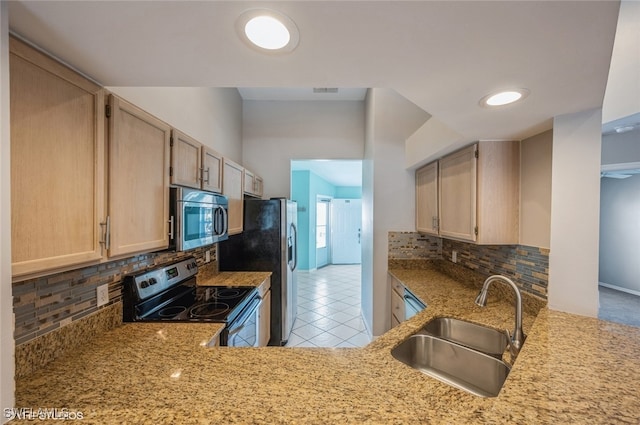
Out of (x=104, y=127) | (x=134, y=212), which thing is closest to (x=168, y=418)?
(x=134, y=212)

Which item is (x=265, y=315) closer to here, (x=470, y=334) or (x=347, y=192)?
(x=470, y=334)

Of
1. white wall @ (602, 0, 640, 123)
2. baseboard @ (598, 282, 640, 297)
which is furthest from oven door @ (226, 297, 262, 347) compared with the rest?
baseboard @ (598, 282, 640, 297)

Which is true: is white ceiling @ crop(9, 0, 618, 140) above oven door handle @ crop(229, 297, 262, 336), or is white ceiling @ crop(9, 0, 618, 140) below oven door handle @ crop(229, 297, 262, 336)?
above

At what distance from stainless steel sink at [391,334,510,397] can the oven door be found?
0.99m

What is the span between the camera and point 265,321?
2506mm

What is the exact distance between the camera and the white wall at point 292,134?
143 inches

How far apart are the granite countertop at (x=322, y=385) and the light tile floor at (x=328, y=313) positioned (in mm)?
1999

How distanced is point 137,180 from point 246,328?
1246 mm

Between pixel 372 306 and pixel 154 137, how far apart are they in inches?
107

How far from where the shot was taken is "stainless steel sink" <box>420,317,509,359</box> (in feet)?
4.82

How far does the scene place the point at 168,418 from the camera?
720 mm

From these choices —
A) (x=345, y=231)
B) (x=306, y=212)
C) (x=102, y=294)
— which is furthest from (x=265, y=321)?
(x=345, y=231)

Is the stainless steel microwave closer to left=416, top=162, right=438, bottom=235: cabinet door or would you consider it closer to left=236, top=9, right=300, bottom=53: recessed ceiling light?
left=236, top=9, right=300, bottom=53: recessed ceiling light

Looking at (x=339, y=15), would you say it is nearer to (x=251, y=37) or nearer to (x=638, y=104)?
(x=251, y=37)
